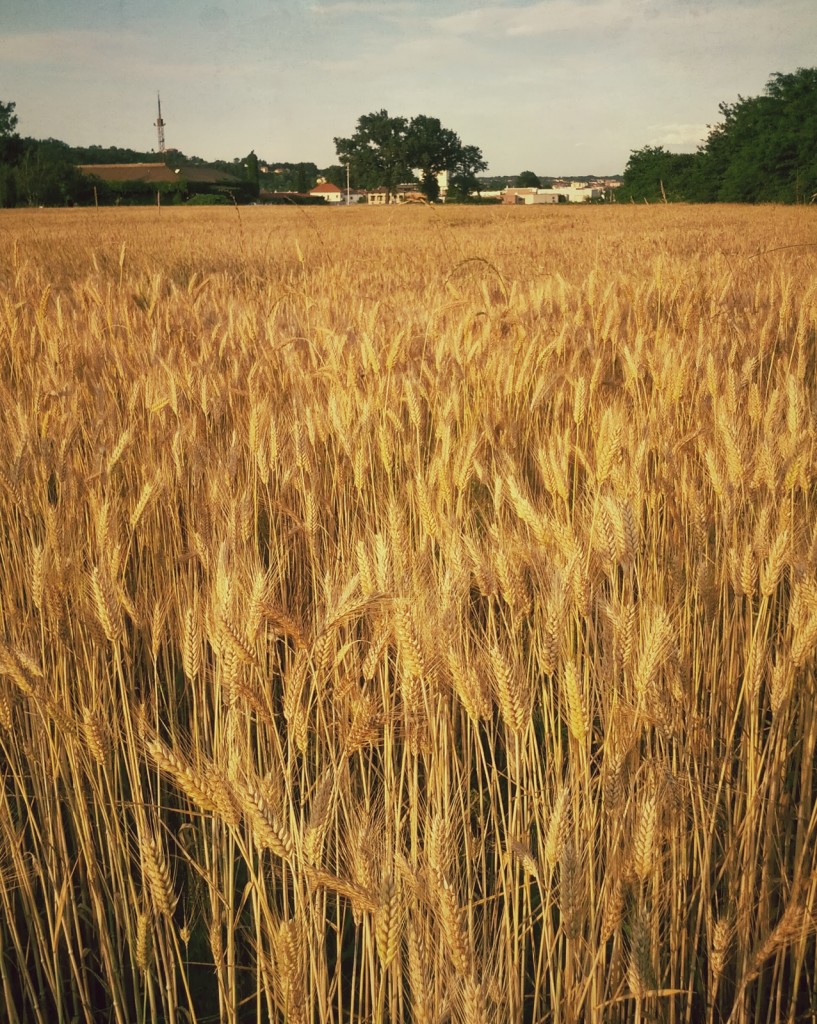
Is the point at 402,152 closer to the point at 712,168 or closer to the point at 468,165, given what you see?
the point at 468,165

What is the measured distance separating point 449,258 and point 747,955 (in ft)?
23.5

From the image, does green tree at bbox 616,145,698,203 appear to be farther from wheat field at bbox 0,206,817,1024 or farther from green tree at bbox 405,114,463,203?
wheat field at bbox 0,206,817,1024

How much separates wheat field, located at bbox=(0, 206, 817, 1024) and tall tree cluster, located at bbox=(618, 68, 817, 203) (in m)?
26.6

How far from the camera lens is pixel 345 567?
1.63 m

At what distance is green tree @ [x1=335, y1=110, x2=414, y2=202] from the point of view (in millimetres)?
61281

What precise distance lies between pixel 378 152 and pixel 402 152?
2.86 metres

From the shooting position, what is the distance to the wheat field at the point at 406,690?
2.76 ft

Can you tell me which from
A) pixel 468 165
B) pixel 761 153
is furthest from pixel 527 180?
pixel 761 153

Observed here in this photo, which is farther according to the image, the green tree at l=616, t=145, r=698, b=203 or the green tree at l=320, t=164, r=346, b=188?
the green tree at l=320, t=164, r=346, b=188

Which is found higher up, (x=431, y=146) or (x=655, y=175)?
(x=431, y=146)

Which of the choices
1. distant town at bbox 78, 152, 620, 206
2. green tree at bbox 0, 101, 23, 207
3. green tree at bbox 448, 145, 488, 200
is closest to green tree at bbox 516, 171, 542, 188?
distant town at bbox 78, 152, 620, 206

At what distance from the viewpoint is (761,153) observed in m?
29.8

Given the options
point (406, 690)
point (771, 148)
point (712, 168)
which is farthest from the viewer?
point (712, 168)

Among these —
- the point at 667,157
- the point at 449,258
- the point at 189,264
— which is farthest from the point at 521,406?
the point at 667,157
